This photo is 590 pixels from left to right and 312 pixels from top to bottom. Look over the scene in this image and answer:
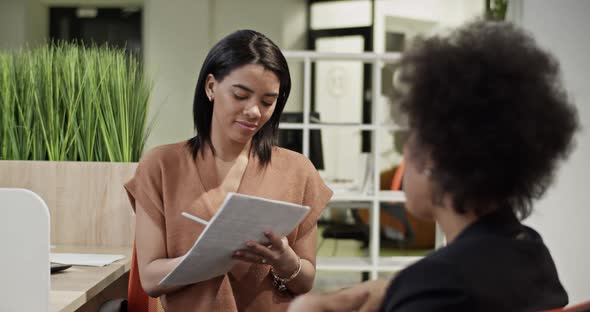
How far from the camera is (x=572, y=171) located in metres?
3.53

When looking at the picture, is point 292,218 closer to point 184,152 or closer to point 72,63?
point 184,152

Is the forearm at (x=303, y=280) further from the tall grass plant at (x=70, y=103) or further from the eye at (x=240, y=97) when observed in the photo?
the tall grass plant at (x=70, y=103)

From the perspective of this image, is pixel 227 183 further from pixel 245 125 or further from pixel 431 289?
pixel 431 289

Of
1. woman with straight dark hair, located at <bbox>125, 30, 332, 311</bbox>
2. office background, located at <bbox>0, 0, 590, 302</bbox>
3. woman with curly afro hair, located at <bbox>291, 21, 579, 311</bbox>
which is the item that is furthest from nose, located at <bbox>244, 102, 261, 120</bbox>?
office background, located at <bbox>0, 0, 590, 302</bbox>

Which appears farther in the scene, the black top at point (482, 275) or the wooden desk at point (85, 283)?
the wooden desk at point (85, 283)

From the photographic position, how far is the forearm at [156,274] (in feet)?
5.30

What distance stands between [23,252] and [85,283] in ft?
1.25

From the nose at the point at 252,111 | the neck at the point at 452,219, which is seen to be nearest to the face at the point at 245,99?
the nose at the point at 252,111

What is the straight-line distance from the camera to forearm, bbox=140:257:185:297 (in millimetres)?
1614

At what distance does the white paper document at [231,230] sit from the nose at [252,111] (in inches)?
11.3

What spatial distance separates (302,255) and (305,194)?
15 centimetres

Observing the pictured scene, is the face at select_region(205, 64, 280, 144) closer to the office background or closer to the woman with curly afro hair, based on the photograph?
the woman with curly afro hair

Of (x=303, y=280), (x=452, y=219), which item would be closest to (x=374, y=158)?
(x=303, y=280)

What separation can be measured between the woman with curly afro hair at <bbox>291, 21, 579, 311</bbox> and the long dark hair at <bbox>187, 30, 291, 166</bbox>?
80cm
